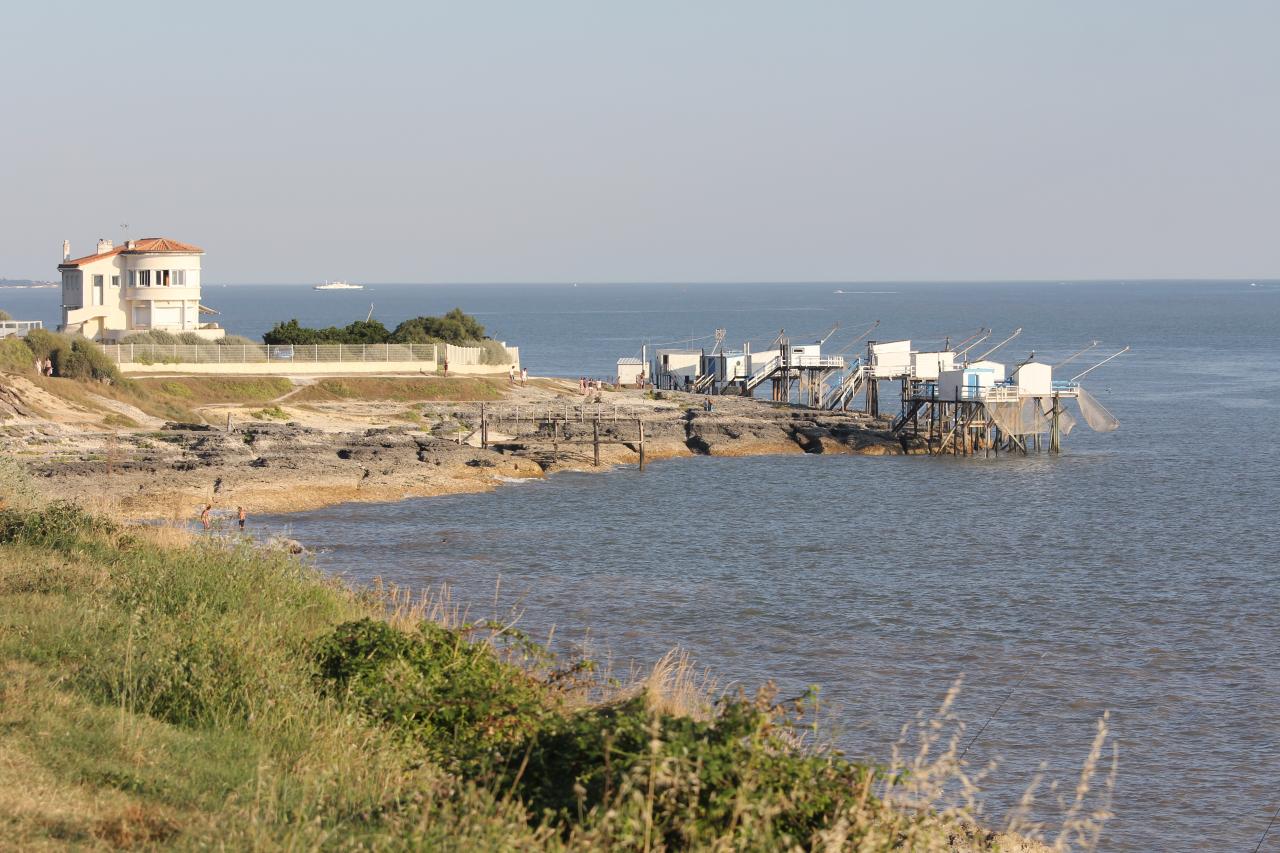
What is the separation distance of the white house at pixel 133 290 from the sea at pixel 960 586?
27917 mm

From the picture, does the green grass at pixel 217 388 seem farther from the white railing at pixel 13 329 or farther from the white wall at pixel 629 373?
the white wall at pixel 629 373

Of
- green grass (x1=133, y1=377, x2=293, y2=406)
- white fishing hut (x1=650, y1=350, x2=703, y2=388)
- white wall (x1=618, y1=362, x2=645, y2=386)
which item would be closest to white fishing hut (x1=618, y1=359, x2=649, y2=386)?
white wall (x1=618, y1=362, x2=645, y2=386)

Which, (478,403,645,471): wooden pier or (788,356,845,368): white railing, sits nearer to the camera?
(478,403,645,471): wooden pier

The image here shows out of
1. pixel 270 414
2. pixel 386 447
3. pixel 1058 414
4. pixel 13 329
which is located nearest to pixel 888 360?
pixel 1058 414

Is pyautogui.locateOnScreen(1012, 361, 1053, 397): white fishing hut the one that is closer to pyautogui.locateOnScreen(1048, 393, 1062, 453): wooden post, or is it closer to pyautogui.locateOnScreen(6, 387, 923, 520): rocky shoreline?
pyautogui.locateOnScreen(1048, 393, 1062, 453): wooden post

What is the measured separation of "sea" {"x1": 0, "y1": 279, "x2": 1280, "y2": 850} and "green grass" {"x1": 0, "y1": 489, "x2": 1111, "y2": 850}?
2009mm

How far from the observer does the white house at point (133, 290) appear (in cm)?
6769

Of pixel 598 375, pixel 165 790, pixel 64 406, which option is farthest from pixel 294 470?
pixel 598 375

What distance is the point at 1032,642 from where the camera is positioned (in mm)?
26547

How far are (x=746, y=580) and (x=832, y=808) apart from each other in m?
23.7

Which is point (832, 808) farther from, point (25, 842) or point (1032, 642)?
point (1032, 642)

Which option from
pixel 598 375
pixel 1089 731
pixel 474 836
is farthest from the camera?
pixel 598 375

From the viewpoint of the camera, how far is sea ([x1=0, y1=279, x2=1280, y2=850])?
776 inches

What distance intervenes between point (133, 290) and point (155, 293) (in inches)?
45.0
